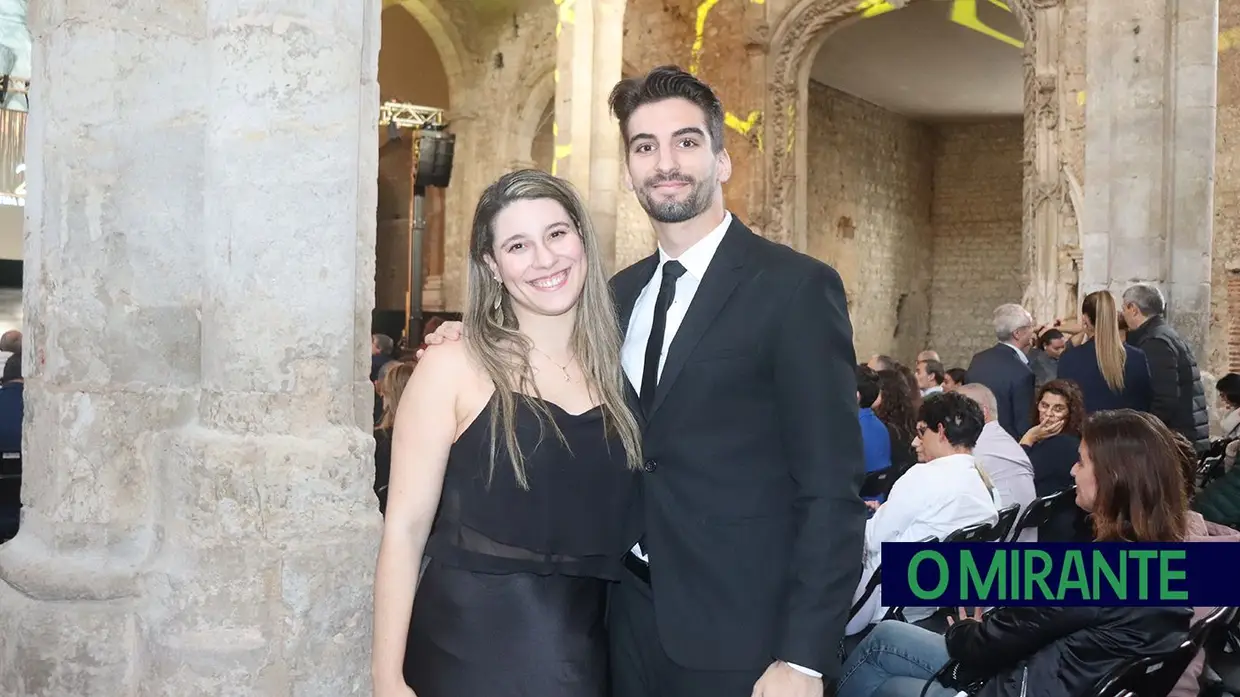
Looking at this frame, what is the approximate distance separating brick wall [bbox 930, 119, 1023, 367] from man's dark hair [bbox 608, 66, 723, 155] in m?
19.7

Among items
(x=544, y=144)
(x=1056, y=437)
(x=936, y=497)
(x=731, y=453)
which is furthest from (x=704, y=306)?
(x=544, y=144)

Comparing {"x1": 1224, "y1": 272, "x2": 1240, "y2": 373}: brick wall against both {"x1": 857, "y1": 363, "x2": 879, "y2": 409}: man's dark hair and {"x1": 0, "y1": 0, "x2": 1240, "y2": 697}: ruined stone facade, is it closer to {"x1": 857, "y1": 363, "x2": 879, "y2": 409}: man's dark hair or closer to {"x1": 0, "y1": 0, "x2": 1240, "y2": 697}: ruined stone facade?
{"x1": 857, "y1": 363, "x2": 879, "y2": 409}: man's dark hair

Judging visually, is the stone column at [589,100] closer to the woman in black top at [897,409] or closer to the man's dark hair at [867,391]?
the woman in black top at [897,409]

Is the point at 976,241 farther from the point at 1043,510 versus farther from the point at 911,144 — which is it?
the point at 1043,510

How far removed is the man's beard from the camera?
1.60 m

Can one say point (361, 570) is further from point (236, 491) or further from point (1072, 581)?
point (1072, 581)

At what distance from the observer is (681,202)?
161 cm

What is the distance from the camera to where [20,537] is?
2.62 m

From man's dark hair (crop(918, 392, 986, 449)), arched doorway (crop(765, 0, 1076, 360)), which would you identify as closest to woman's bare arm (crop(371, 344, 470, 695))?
man's dark hair (crop(918, 392, 986, 449))

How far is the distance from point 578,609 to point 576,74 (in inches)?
292

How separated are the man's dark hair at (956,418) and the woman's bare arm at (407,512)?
237 cm

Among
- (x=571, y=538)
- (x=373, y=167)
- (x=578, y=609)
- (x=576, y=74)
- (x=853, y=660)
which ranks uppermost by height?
(x=576, y=74)

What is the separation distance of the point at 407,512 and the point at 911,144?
66.1 ft

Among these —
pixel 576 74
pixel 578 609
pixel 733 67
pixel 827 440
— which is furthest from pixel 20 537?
pixel 733 67
